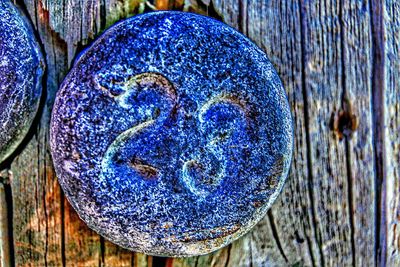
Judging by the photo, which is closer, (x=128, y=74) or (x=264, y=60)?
(x=128, y=74)

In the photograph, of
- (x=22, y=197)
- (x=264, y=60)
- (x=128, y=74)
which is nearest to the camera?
(x=128, y=74)

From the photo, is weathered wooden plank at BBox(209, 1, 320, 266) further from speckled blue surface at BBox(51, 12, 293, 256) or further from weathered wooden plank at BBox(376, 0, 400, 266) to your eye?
weathered wooden plank at BBox(376, 0, 400, 266)

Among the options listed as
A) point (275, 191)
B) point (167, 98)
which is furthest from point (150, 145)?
point (275, 191)

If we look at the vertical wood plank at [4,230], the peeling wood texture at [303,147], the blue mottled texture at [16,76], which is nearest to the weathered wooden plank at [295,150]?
the peeling wood texture at [303,147]

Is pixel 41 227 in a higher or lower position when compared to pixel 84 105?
lower

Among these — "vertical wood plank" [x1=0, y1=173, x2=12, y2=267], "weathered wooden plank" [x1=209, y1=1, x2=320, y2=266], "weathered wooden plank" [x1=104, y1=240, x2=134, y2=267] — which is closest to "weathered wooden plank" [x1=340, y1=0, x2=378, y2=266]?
"weathered wooden plank" [x1=209, y1=1, x2=320, y2=266]

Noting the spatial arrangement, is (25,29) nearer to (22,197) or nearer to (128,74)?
(128,74)
